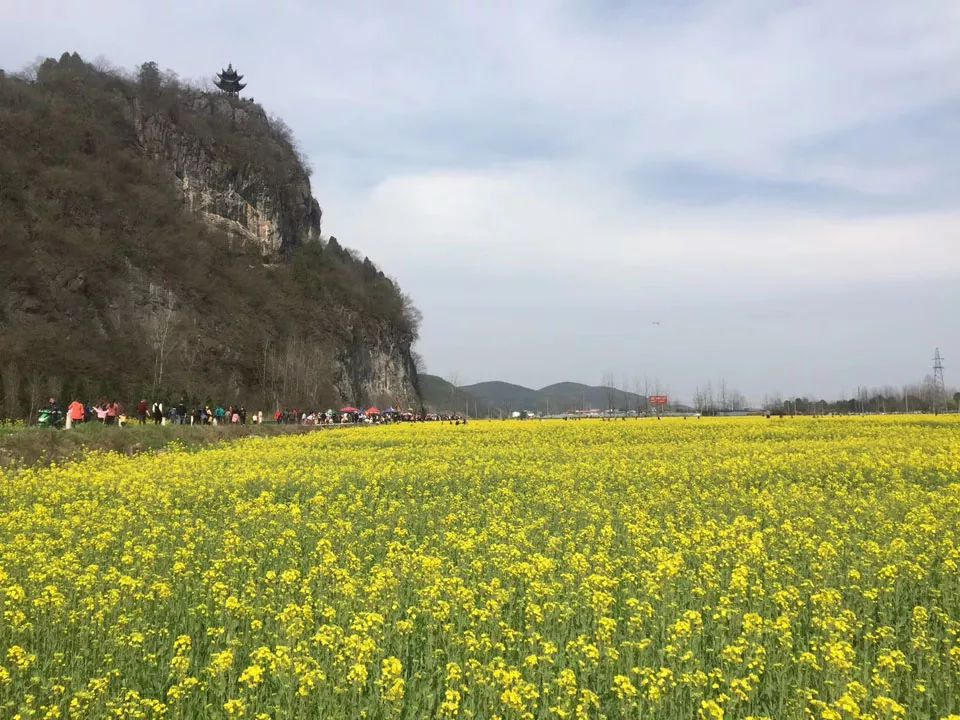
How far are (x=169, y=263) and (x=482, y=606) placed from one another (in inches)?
3183

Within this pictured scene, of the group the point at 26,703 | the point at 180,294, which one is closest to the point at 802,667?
the point at 26,703

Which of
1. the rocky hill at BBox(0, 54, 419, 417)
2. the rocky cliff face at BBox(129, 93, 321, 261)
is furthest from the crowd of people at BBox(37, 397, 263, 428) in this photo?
the rocky cliff face at BBox(129, 93, 321, 261)

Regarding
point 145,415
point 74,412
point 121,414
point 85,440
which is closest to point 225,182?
point 145,415

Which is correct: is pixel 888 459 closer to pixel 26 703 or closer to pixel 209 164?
pixel 26 703

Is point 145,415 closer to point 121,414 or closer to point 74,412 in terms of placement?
point 121,414

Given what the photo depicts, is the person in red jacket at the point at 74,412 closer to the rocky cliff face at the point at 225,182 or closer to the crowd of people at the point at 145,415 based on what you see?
the crowd of people at the point at 145,415

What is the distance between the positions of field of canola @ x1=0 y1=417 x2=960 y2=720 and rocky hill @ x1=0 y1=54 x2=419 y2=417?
98.5ft

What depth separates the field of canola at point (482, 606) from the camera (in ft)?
17.2

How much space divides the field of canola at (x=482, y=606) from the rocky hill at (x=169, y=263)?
30.0 metres

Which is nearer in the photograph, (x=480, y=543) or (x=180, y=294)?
(x=480, y=543)

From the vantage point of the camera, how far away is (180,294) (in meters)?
76.7

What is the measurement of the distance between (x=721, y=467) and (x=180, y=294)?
7138 cm

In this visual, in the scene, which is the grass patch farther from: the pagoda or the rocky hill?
the pagoda

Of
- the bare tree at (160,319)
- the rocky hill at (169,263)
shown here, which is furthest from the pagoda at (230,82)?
the bare tree at (160,319)
